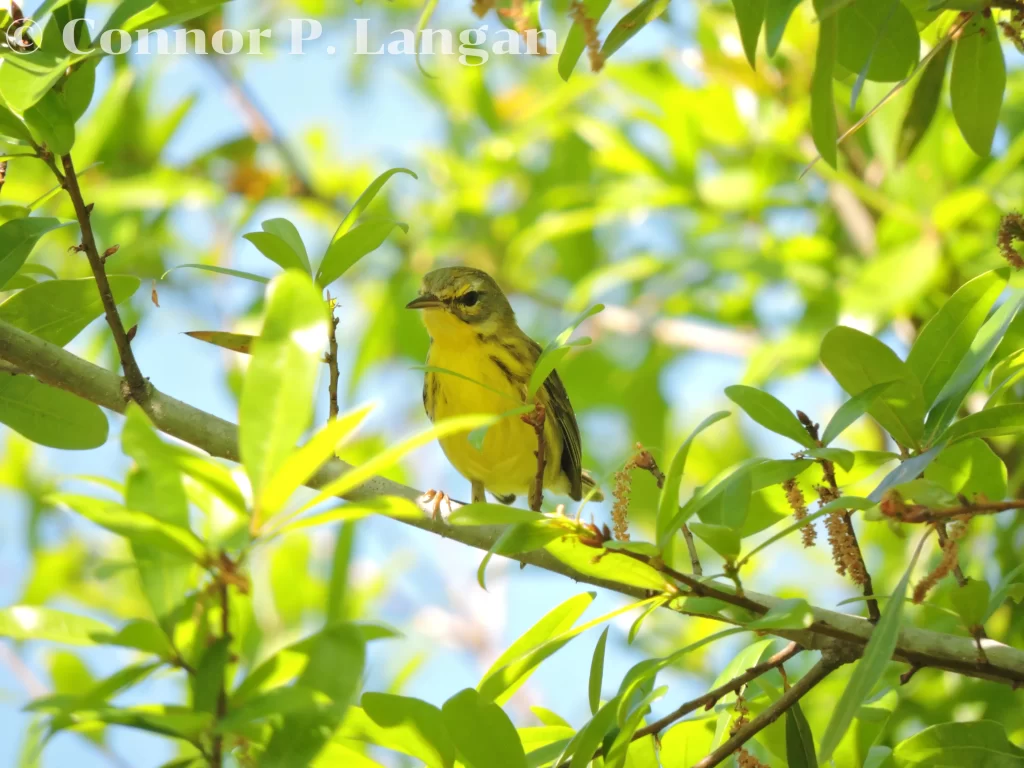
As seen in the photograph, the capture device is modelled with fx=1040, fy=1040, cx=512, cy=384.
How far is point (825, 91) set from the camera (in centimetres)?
168

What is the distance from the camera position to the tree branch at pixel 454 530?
1.84 meters

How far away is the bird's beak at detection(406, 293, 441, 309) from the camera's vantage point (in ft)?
13.7

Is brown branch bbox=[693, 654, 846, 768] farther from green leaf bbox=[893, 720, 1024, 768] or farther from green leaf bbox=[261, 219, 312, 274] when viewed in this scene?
green leaf bbox=[261, 219, 312, 274]

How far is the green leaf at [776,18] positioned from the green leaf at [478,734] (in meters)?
1.10

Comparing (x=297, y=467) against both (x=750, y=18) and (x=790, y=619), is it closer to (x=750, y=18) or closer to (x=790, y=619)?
(x=790, y=619)

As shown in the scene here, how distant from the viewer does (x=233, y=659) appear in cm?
136

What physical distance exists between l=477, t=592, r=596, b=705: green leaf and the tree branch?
135mm

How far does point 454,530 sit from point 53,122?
43.2 inches

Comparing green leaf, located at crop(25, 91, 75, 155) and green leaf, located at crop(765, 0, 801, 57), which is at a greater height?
green leaf, located at crop(25, 91, 75, 155)

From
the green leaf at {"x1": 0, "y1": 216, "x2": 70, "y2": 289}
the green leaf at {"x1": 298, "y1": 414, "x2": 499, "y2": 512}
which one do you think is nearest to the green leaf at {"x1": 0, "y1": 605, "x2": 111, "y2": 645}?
the green leaf at {"x1": 298, "y1": 414, "x2": 499, "y2": 512}

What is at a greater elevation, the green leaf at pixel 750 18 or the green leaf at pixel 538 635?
the green leaf at pixel 750 18

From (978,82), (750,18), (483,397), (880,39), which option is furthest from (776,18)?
(483,397)

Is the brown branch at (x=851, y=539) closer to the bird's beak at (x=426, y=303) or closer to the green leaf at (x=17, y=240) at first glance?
the green leaf at (x=17, y=240)

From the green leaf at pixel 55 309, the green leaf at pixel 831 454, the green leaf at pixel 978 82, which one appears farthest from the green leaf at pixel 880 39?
the green leaf at pixel 55 309
